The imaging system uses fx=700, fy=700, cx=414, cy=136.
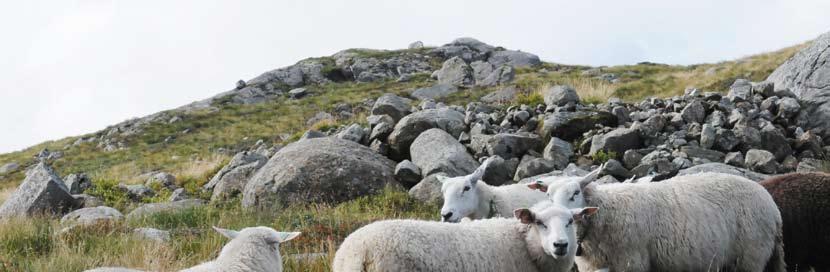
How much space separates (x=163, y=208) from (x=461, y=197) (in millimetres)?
7411

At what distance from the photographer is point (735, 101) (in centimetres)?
1569

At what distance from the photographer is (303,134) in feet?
74.1

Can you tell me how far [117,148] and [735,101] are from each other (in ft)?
99.8

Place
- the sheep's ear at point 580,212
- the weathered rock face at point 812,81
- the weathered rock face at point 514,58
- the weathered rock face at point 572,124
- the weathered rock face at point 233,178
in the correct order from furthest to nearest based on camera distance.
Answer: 1. the weathered rock face at point 514,58
2. the weathered rock face at point 233,178
3. the weathered rock face at point 572,124
4. the weathered rock face at point 812,81
5. the sheep's ear at point 580,212

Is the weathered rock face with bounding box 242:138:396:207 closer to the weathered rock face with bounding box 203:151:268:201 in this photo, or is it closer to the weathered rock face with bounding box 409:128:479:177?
the weathered rock face with bounding box 409:128:479:177

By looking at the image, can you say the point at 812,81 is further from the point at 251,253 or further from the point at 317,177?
the point at 251,253

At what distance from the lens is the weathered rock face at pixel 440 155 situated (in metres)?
13.9

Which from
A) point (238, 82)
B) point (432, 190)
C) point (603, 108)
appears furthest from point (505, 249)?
point (238, 82)

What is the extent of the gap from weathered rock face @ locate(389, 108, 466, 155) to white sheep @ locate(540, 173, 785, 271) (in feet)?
26.6

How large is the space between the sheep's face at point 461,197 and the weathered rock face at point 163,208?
5945 millimetres

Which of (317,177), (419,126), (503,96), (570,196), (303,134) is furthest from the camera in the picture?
(503,96)

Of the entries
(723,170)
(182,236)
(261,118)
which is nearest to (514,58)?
(261,118)

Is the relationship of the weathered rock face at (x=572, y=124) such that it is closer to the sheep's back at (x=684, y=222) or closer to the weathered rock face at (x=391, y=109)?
the weathered rock face at (x=391, y=109)

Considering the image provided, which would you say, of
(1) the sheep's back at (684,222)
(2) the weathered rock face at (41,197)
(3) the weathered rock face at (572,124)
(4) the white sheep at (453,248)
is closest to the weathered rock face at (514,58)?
(3) the weathered rock face at (572,124)
